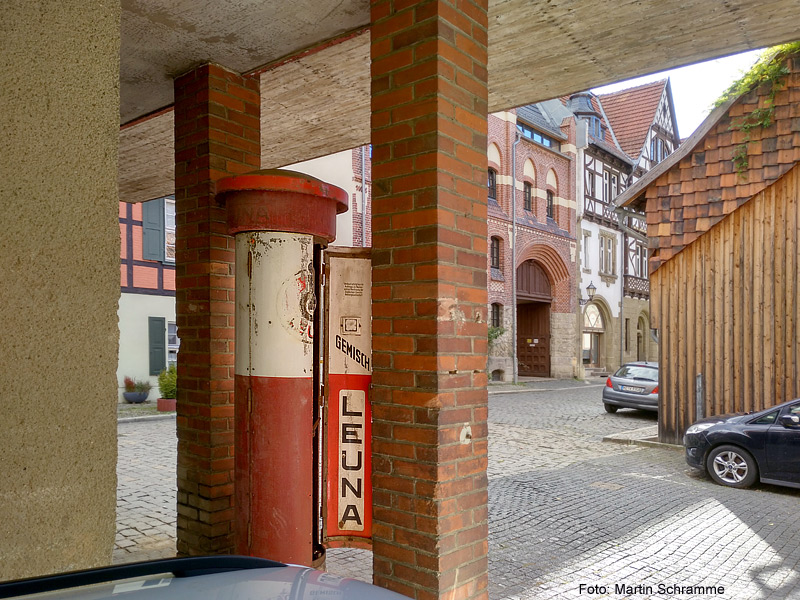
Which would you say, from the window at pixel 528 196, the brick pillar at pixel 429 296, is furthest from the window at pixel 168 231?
the window at pixel 528 196

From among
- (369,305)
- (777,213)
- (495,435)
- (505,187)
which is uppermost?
(505,187)

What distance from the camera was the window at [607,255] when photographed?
1256 inches

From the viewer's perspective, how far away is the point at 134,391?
16.1 m

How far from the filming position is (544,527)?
19.3 ft

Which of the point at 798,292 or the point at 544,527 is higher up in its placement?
the point at 798,292

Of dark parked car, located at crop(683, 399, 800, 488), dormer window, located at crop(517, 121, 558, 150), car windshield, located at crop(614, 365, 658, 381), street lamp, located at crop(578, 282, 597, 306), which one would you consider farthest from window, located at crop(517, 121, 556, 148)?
dark parked car, located at crop(683, 399, 800, 488)

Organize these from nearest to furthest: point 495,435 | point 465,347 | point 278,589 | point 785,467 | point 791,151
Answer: point 278,589 → point 465,347 → point 785,467 → point 791,151 → point 495,435

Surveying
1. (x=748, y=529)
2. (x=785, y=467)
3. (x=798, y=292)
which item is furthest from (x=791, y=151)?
(x=748, y=529)

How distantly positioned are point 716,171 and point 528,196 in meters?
18.2

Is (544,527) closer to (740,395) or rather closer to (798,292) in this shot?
(740,395)

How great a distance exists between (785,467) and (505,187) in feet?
64.6

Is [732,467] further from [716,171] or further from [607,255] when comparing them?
[607,255]

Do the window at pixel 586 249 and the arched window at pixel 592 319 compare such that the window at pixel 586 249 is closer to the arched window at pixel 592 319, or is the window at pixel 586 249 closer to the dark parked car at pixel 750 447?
the arched window at pixel 592 319

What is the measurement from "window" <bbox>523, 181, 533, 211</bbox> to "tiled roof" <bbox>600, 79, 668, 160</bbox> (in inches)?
405
